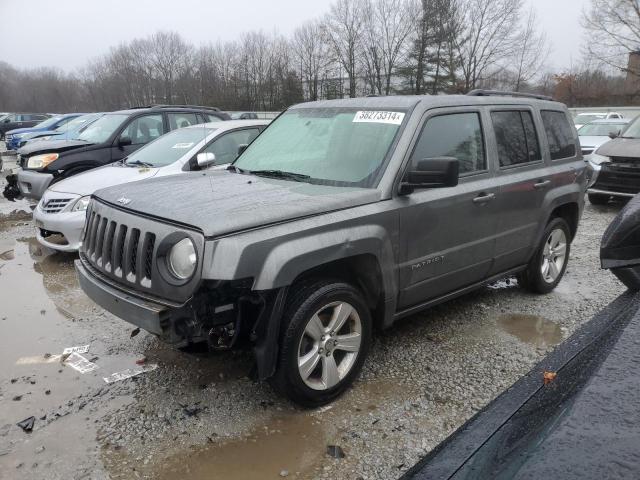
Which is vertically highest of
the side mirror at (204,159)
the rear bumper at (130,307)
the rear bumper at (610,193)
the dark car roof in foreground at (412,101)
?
the dark car roof in foreground at (412,101)

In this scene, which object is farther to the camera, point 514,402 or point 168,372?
point 168,372

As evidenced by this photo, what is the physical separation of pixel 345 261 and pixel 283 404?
1009 mm

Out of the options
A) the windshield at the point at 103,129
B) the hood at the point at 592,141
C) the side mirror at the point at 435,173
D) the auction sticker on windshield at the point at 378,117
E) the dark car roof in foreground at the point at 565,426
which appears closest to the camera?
the dark car roof in foreground at the point at 565,426

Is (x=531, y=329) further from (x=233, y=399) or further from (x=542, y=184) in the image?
(x=233, y=399)

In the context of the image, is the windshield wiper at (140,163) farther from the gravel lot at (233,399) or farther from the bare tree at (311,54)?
the bare tree at (311,54)

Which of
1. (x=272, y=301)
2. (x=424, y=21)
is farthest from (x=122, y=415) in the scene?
(x=424, y=21)

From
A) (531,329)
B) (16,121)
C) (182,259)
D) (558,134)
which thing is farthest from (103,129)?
(16,121)

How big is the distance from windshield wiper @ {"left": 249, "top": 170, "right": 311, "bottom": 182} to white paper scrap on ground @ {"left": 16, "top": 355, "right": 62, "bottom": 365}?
6.89ft

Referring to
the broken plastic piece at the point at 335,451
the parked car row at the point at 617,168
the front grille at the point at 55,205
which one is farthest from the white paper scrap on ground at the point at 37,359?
the parked car row at the point at 617,168

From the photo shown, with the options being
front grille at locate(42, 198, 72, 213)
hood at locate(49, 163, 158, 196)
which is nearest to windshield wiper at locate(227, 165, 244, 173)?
hood at locate(49, 163, 158, 196)

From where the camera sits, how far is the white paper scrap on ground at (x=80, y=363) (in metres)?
3.61

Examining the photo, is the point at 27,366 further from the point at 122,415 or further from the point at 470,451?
the point at 470,451

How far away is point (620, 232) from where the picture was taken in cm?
254

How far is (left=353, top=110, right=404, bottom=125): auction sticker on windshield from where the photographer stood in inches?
139
